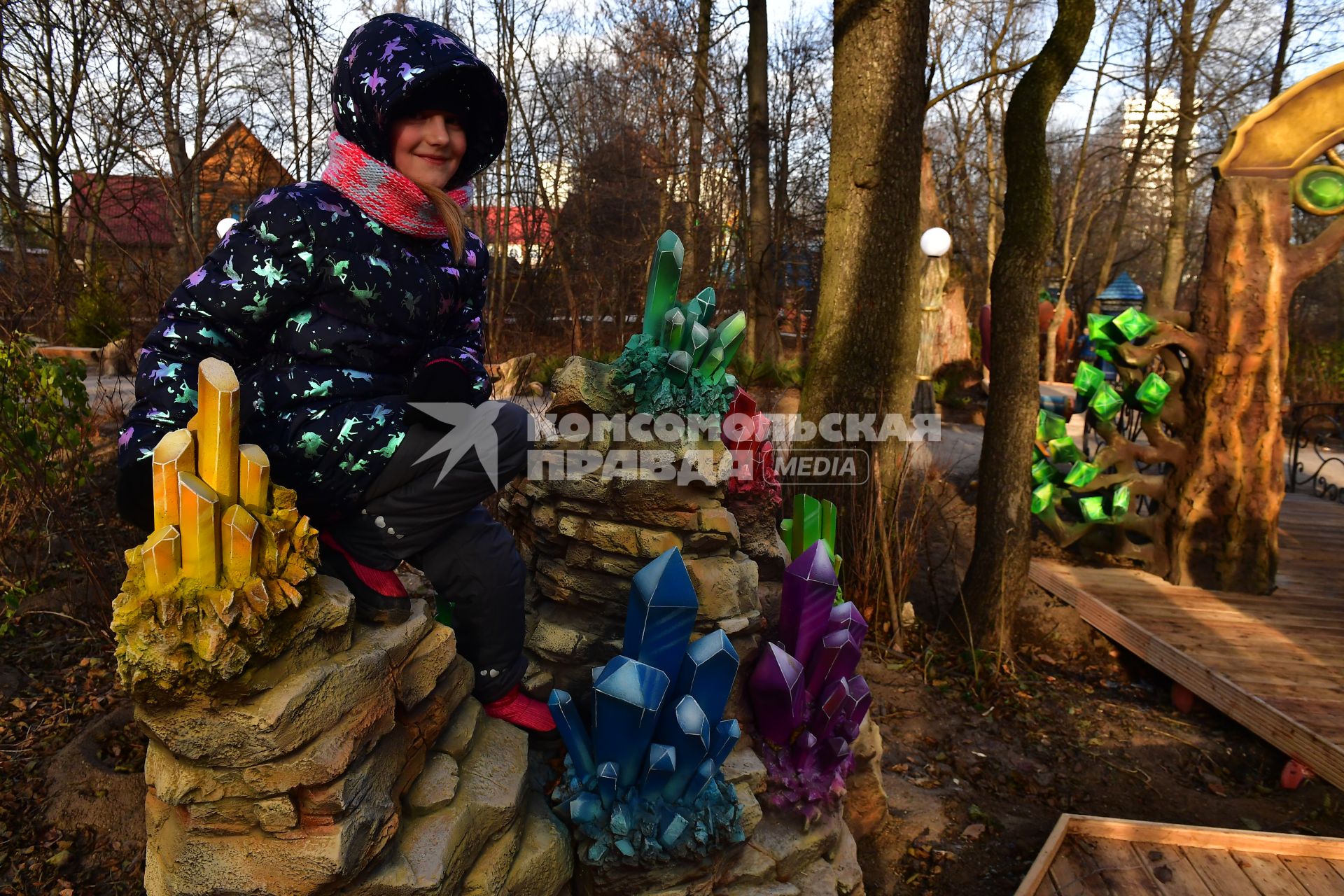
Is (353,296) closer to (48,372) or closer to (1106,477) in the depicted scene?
(48,372)

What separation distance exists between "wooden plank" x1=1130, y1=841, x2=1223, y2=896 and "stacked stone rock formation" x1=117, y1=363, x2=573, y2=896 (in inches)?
87.1

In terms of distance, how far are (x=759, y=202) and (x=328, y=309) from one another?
27.6 ft

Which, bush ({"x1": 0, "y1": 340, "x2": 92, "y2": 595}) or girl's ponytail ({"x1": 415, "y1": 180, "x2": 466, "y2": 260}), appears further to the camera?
bush ({"x1": 0, "y1": 340, "x2": 92, "y2": 595})

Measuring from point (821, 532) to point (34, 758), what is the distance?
283 centimetres

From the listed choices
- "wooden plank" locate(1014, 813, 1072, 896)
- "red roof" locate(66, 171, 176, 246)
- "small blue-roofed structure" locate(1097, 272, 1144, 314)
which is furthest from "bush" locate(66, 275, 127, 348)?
"small blue-roofed structure" locate(1097, 272, 1144, 314)

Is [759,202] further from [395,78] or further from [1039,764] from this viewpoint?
[395,78]

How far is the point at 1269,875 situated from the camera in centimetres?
277

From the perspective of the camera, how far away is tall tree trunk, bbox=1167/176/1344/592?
5012 millimetres

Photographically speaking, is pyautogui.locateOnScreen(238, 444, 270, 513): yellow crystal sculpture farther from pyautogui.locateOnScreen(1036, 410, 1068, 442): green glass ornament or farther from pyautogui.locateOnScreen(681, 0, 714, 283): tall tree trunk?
pyautogui.locateOnScreen(681, 0, 714, 283): tall tree trunk

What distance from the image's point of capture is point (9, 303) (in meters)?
4.32

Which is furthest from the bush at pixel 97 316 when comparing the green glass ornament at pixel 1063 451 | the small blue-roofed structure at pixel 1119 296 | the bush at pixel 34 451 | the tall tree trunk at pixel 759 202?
the small blue-roofed structure at pixel 1119 296

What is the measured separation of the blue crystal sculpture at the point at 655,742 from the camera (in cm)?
201

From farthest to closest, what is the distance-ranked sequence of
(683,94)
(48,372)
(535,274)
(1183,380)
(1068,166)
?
(1068,166) < (535,274) < (683,94) < (1183,380) < (48,372)

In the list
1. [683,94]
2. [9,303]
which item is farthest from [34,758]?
[683,94]
